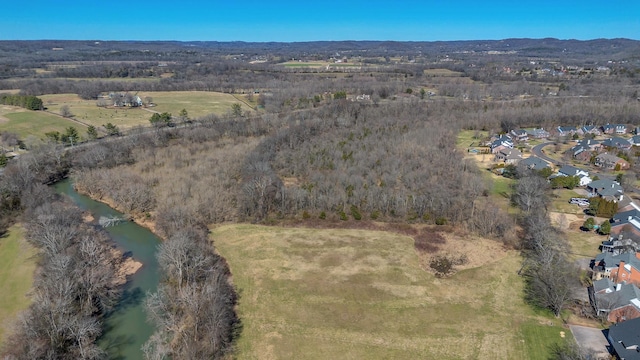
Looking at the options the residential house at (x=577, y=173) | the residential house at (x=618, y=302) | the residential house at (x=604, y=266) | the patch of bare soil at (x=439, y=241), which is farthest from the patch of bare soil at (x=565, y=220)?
the residential house at (x=618, y=302)

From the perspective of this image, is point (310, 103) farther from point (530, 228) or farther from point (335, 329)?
point (335, 329)

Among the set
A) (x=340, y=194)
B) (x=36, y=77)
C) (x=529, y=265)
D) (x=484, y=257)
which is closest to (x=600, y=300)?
(x=529, y=265)

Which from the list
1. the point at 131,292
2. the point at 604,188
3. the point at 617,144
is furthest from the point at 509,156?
the point at 131,292

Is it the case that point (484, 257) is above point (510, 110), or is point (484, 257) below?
below

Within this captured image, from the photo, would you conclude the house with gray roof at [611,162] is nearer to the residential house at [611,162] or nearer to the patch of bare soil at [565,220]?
the residential house at [611,162]

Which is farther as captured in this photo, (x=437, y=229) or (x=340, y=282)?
(x=437, y=229)

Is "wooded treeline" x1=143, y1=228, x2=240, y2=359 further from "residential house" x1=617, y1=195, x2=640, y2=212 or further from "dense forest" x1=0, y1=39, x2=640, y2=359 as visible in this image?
"residential house" x1=617, y1=195, x2=640, y2=212

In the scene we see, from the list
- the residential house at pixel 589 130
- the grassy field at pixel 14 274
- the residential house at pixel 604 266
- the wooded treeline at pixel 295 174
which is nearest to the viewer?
the grassy field at pixel 14 274
